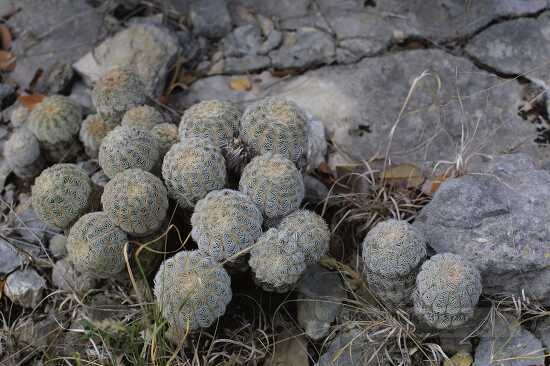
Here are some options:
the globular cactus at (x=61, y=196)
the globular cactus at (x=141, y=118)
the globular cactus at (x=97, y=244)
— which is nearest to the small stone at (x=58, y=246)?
the globular cactus at (x=61, y=196)

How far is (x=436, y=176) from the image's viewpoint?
3443mm

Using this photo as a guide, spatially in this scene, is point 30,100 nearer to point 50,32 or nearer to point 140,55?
point 50,32

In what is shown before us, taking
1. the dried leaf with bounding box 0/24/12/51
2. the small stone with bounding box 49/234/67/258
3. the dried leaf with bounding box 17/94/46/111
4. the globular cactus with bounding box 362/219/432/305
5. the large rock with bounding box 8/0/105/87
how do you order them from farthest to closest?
the dried leaf with bounding box 0/24/12/51 < the large rock with bounding box 8/0/105/87 < the dried leaf with bounding box 17/94/46/111 < the small stone with bounding box 49/234/67/258 < the globular cactus with bounding box 362/219/432/305

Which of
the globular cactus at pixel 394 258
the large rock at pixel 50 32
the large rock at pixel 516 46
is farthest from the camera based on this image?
the large rock at pixel 50 32

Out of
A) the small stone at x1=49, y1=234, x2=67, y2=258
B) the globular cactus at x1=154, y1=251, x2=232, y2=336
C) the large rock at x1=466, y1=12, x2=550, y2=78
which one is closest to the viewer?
the globular cactus at x1=154, y1=251, x2=232, y2=336

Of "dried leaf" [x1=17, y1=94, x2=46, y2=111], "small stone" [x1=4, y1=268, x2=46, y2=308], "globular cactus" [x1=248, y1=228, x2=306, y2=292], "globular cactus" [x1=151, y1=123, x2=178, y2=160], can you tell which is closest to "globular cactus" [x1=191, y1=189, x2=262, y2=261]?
"globular cactus" [x1=248, y1=228, x2=306, y2=292]

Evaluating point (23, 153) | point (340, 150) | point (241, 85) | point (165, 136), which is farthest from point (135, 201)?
point (241, 85)

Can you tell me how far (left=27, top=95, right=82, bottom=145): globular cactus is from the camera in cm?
344

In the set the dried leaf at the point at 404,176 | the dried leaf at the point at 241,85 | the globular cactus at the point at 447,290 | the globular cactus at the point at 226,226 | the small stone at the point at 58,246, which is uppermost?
the globular cactus at the point at 226,226

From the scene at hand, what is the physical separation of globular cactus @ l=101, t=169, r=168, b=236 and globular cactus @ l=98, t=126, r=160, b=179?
0.09 meters

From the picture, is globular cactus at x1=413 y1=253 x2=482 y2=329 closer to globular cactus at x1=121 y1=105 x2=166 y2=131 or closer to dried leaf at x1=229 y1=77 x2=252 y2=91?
globular cactus at x1=121 y1=105 x2=166 y2=131

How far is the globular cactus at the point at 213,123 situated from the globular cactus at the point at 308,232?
0.49 m

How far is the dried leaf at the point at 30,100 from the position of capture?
390cm

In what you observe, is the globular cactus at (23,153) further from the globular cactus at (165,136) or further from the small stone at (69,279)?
the globular cactus at (165,136)
